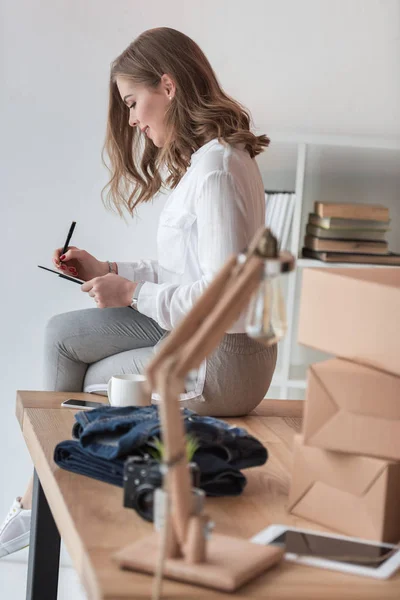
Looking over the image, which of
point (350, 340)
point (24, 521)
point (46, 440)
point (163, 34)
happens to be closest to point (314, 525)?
point (350, 340)

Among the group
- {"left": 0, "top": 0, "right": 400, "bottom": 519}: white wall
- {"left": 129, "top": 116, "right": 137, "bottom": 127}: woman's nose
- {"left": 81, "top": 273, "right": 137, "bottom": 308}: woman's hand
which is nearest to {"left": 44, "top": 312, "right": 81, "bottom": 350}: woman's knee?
{"left": 81, "top": 273, "right": 137, "bottom": 308}: woman's hand

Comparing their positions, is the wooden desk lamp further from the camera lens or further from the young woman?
the young woman

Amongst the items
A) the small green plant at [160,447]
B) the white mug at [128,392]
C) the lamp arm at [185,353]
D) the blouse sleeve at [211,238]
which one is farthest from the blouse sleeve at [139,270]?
the lamp arm at [185,353]

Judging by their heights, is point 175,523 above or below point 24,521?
above

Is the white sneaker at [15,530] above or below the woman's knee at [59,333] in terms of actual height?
below

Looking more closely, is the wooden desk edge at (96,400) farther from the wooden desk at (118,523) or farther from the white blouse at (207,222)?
the white blouse at (207,222)

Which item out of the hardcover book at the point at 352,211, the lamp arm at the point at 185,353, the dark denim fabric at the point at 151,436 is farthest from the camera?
the hardcover book at the point at 352,211

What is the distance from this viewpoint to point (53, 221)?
288 cm

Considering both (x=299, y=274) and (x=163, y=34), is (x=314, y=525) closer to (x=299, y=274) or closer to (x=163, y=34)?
(x=163, y=34)

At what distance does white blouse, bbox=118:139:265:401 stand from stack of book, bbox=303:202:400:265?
78 cm

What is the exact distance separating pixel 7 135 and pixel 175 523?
2265 mm

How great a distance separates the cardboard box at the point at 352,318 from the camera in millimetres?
1029

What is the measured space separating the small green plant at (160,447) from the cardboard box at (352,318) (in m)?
0.20

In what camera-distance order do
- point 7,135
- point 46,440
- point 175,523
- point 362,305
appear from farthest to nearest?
point 7,135 < point 46,440 < point 362,305 < point 175,523
